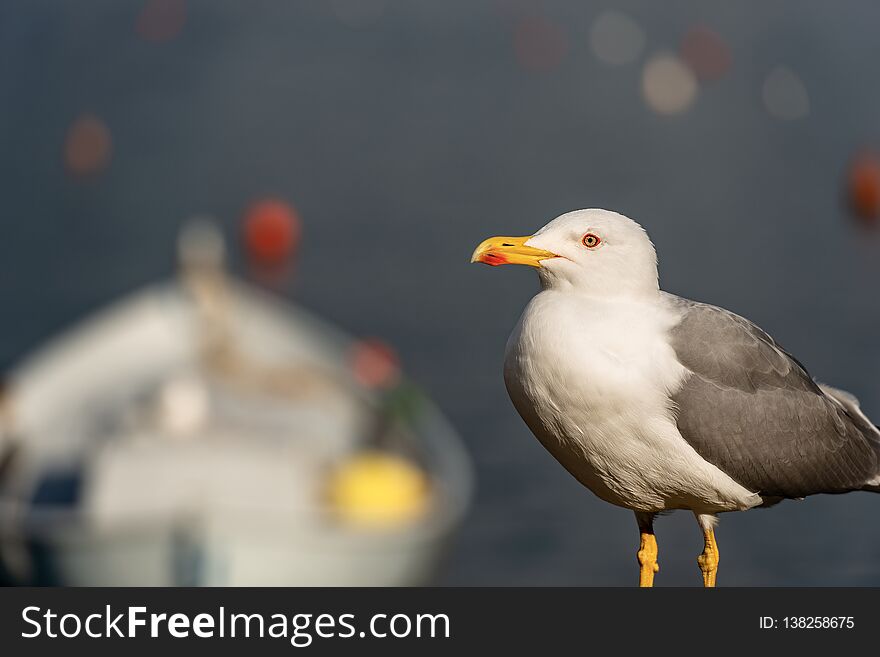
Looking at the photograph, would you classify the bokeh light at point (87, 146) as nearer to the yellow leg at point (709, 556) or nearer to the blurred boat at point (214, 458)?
the blurred boat at point (214, 458)

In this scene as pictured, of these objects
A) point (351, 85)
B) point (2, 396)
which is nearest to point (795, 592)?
point (2, 396)

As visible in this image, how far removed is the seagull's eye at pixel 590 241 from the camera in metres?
3.89

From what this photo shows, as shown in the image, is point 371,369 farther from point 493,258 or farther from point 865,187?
point 865,187

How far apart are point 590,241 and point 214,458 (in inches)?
405

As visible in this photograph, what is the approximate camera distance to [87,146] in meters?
41.2

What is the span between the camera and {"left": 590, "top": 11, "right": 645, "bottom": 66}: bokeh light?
159 ft

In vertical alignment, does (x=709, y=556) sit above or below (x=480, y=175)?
A: below

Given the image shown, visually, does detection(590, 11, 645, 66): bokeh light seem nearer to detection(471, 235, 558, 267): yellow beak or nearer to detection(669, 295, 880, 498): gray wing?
detection(669, 295, 880, 498): gray wing

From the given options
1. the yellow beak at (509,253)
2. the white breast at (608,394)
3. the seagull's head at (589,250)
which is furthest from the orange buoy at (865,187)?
the yellow beak at (509,253)

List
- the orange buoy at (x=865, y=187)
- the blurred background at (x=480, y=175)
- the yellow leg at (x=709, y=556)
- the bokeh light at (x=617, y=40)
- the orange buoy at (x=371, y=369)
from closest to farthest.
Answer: the yellow leg at (x=709, y=556) → the orange buoy at (x=371, y=369) → the blurred background at (x=480, y=175) → the orange buoy at (x=865, y=187) → the bokeh light at (x=617, y=40)

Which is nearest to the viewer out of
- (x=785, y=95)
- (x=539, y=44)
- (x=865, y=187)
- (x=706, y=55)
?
(x=865, y=187)

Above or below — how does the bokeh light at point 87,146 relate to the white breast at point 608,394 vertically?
above

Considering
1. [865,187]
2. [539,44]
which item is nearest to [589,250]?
[865,187]

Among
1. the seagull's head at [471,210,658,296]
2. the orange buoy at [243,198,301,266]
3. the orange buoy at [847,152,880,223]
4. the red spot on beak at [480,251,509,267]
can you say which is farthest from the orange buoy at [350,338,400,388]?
the orange buoy at [847,152,880,223]
